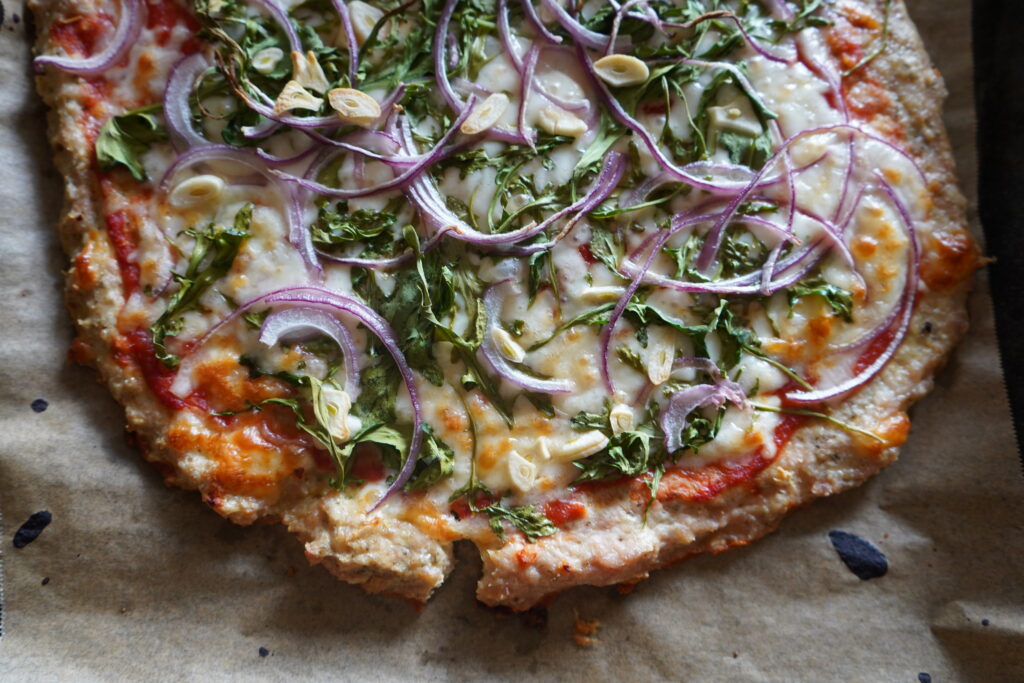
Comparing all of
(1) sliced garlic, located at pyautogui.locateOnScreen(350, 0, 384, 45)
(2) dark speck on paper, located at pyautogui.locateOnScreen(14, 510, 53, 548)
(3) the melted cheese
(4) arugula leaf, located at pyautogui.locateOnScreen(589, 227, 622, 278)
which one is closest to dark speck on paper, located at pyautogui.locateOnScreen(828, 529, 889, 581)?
(3) the melted cheese

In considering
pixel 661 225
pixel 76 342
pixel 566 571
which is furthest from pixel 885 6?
pixel 76 342

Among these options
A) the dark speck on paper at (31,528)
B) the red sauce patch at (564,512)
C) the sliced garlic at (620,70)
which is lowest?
the dark speck on paper at (31,528)

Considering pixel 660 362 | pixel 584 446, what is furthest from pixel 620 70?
pixel 584 446

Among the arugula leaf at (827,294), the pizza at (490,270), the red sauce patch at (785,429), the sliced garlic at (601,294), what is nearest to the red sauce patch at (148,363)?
the pizza at (490,270)

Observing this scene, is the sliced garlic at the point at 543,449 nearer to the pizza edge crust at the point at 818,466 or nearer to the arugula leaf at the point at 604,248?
the pizza edge crust at the point at 818,466

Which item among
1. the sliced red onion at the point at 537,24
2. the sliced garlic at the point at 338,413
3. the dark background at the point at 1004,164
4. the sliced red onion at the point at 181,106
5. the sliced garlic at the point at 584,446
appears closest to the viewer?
the sliced garlic at the point at 338,413

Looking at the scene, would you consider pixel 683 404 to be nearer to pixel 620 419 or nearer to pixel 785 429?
pixel 620 419
